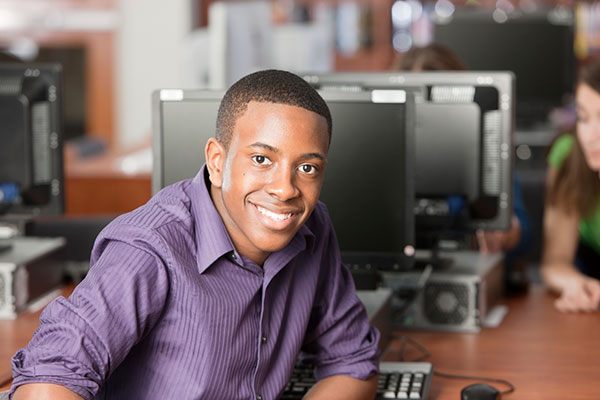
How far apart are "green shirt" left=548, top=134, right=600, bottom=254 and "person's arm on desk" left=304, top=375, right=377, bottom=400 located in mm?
1108

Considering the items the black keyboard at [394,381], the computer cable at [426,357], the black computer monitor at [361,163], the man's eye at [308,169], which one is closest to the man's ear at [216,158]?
the man's eye at [308,169]

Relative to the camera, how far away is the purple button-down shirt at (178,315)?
99 cm

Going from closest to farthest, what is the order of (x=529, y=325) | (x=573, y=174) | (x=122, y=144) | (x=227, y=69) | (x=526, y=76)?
(x=529, y=325)
(x=573, y=174)
(x=227, y=69)
(x=526, y=76)
(x=122, y=144)

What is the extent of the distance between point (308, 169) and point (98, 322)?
0.33 m

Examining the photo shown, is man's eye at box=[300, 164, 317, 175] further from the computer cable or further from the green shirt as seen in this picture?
the green shirt

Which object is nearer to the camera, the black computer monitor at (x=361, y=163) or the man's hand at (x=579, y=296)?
the black computer monitor at (x=361, y=163)

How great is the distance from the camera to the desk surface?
1494 mm

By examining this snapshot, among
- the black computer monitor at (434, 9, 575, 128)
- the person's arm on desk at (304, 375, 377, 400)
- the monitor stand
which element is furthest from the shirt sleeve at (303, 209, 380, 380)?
the black computer monitor at (434, 9, 575, 128)

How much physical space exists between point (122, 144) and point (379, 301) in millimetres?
4572

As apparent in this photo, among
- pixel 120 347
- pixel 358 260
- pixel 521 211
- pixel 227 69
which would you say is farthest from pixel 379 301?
pixel 227 69

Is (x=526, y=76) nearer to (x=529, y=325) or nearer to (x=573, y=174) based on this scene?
(x=573, y=174)

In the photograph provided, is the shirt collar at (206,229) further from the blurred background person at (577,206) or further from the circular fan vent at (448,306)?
the blurred background person at (577,206)

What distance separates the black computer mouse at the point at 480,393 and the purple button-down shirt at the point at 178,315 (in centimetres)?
17

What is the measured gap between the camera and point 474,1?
6164 mm
